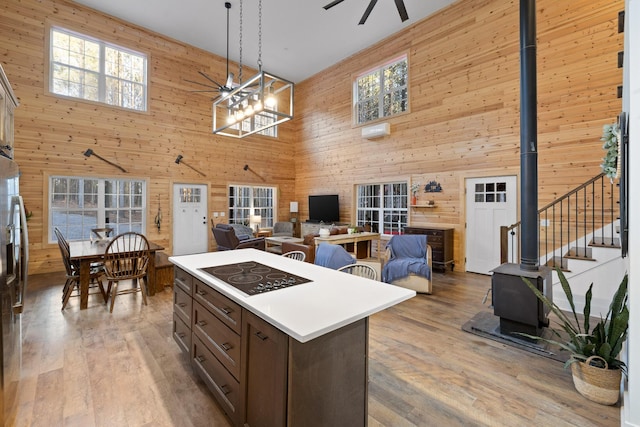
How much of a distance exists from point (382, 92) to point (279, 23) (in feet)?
9.68

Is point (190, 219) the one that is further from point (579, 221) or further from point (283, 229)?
point (579, 221)

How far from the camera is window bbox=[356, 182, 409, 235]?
23.7ft

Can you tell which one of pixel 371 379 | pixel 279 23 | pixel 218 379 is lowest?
pixel 371 379

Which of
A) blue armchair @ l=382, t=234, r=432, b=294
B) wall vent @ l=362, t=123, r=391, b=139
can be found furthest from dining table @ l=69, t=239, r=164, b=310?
wall vent @ l=362, t=123, r=391, b=139

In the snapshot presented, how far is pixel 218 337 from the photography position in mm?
1842

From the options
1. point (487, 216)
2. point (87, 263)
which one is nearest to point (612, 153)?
point (487, 216)

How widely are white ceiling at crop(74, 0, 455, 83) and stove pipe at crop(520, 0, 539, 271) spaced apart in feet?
12.4

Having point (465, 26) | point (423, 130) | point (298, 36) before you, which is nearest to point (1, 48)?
point (298, 36)

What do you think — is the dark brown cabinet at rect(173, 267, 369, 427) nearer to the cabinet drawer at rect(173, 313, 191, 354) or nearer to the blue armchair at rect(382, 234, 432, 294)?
the cabinet drawer at rect(173, 313, 191, 354)

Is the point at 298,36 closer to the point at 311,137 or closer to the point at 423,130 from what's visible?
the point at 311,137

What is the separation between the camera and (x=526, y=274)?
290cm

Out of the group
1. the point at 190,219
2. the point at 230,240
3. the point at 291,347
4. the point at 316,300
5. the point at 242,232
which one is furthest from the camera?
the point at 190,219

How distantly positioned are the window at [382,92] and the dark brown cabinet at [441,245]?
3.06m

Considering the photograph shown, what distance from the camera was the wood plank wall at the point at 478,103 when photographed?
4.58 metres
